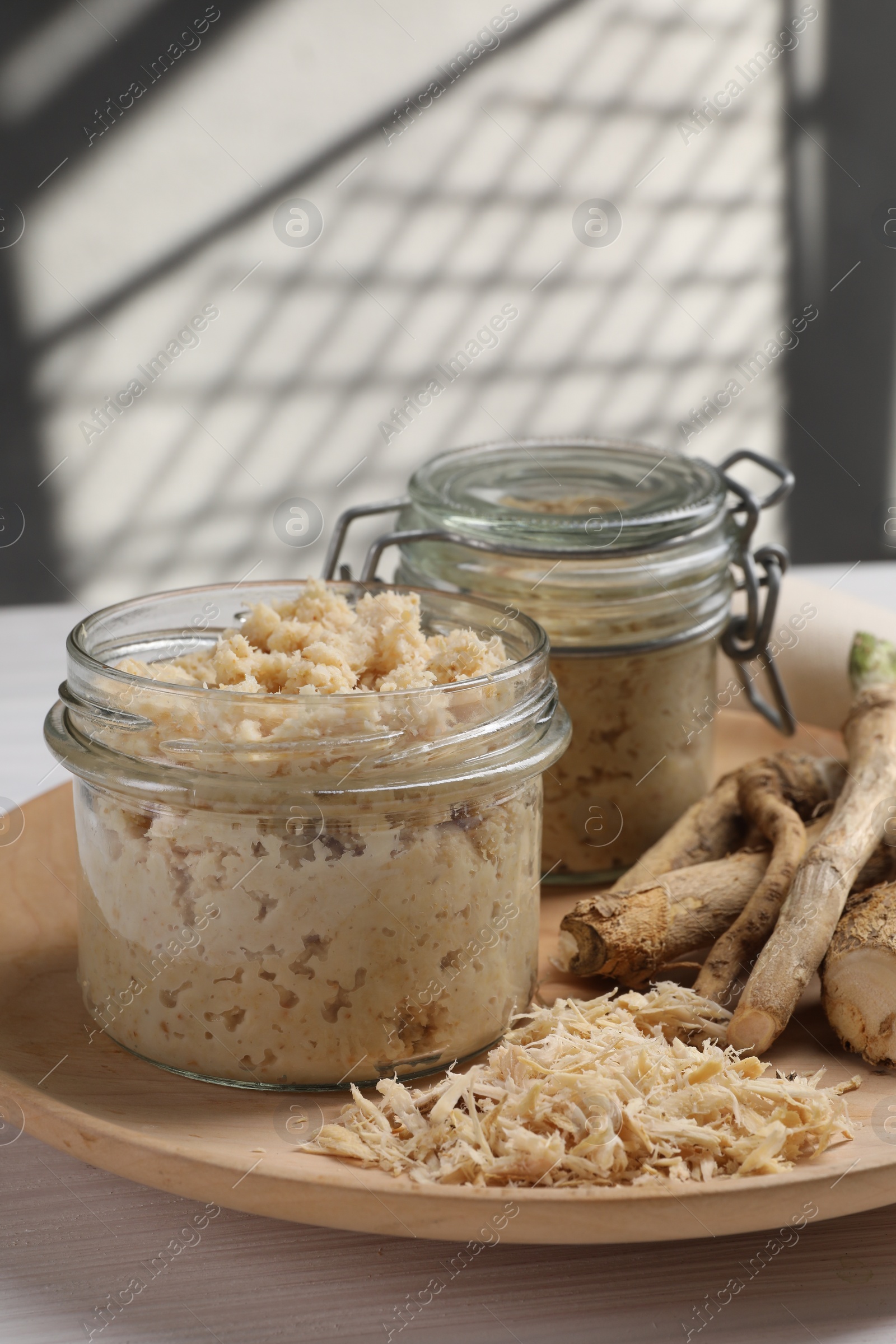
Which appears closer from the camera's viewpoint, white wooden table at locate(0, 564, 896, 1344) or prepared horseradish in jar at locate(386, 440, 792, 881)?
white wooden table at locate(0, 564, 896, 1344)

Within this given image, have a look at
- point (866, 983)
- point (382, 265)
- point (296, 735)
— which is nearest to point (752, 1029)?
point (866, 983)

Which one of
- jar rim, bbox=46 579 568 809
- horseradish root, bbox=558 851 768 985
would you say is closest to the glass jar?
jar rim, bbox=46 579 568 809

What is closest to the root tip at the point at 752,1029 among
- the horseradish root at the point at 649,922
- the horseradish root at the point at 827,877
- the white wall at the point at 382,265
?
the horseradish root at the point at 827,877

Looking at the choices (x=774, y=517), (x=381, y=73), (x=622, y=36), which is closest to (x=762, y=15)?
(x=622, y=36)

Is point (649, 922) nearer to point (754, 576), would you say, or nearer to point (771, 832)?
point (771, 832)

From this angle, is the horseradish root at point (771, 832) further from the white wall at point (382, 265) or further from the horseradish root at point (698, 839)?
the white wall at point (382, 265)

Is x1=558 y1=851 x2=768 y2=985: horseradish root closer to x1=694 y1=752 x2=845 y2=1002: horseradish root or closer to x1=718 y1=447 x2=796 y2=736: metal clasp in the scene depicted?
x1=694 y1=752 x2=845 y2=1002: horseradish root

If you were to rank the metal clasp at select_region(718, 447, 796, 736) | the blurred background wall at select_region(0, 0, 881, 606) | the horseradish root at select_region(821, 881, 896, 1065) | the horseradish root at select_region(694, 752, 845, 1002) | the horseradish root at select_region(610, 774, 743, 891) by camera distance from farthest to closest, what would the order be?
the blurred background wall at select_region(0, 0, 881, 606) → the metal clasp at select_region(718, 447, 796, 736) → the horseradish root at select_region(610, 774, 743, 891) → the horseradish root at select_region(694, 752, 845, 1002) → the horseradish root at select_region(821, 881, 896, 1065)
